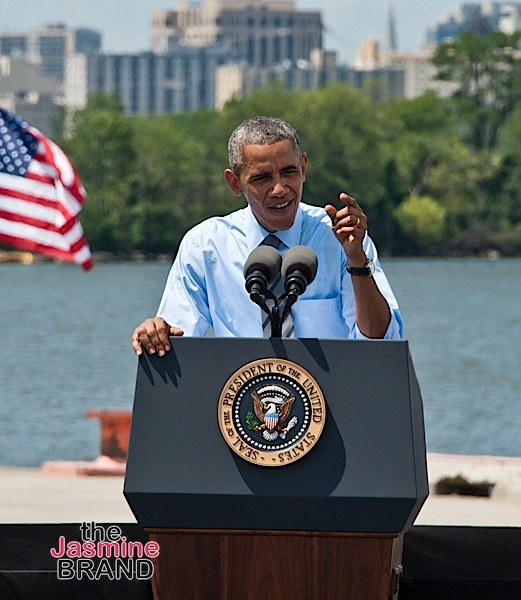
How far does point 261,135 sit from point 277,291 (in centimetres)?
41

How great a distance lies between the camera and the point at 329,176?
82688mm

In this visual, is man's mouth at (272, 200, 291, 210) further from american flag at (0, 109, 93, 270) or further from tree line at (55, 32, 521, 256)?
tree line at (55, 32, 521, 256)

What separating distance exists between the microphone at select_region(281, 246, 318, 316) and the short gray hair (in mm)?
379

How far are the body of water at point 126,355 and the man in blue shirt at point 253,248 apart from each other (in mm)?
14242

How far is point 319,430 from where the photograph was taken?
4047 millimetres

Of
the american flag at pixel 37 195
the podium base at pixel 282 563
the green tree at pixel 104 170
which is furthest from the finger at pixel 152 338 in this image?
the green tree at pixel 104 170

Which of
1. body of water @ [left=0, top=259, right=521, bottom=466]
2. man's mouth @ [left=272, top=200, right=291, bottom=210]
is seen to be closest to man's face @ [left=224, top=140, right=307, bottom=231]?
man's mouth @ [left=272, top=200, right=291, bottom=210]

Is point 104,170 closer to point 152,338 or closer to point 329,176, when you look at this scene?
point 329,176

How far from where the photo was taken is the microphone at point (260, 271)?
414cm

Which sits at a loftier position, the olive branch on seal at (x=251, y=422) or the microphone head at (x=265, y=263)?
the microphone head at (x=265, y=263)

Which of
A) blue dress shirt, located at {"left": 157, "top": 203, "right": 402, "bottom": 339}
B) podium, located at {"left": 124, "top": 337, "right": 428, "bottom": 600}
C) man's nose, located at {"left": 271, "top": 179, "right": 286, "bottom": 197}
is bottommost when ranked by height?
podium, located at {"left": 124, "top": 337, "right": 428, "bottom": 600}

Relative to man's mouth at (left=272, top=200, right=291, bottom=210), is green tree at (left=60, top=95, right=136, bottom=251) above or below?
below

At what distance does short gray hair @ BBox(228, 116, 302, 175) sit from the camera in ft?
14.6

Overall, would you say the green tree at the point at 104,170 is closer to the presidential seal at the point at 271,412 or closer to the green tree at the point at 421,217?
the green tree at the point at 421,217
